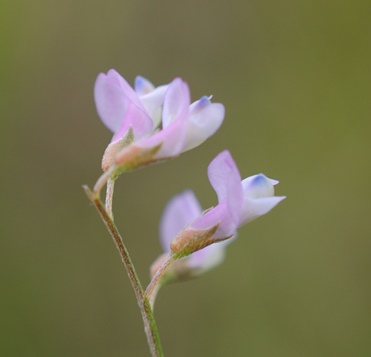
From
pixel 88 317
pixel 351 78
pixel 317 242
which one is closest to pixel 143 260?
pixel 88 317

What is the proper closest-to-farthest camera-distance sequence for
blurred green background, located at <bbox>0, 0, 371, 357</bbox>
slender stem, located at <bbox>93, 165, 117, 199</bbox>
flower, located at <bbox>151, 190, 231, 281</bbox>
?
slender stem, located at <bbox>93, 165, 117, 199</bbox>, flower, located at <bbox>151, 190, 231, 281</bbox>, blurred green background, located at <bbox>0, 0, 371, 357</bbox>

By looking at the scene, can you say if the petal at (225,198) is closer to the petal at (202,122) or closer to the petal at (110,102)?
the petal at (202,122)

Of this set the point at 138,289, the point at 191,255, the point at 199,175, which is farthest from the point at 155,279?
the point at 199,175

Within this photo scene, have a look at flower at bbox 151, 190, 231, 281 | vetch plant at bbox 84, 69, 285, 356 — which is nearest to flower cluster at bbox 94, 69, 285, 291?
vetch plant at bbox 84, 69, 285, 356

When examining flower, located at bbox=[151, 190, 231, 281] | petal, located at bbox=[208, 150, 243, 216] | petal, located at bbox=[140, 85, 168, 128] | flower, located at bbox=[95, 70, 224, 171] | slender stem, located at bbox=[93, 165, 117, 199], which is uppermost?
petal, located at bbox=[140, 85, 168, 128]

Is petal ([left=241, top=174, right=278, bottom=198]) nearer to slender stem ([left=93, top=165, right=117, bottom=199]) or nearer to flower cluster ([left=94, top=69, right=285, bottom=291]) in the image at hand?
flower cluster ([left=94, top=69, right=285, bottom=291])

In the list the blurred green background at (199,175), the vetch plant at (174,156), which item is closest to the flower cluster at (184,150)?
the vetch plant at (174,156)

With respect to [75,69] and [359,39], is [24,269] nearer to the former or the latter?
[75,69]
